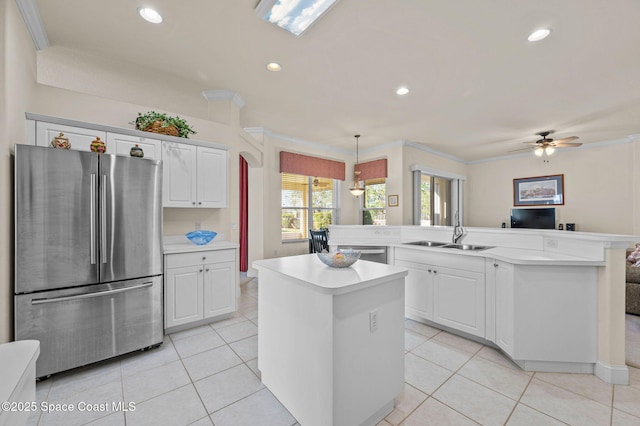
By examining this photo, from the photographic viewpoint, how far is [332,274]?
1637 mm

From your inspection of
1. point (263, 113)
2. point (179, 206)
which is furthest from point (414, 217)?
point (179, 206)

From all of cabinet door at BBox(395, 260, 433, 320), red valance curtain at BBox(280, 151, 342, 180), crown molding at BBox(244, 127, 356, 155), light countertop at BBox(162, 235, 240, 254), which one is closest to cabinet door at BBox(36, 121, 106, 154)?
A: light countertop at BBox(162, 235, 240, 254)

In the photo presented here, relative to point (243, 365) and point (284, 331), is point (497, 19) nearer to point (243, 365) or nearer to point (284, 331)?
point (284, 331)

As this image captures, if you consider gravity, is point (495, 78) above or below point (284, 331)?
above

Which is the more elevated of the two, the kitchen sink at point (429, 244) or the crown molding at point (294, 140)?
the crown molding at point (294, 140)

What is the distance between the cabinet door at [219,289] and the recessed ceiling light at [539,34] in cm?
367

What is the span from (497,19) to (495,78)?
110cm

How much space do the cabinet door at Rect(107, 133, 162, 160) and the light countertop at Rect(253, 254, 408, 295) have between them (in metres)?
1.90

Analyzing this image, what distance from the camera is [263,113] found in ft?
13.6

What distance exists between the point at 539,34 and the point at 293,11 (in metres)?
2.10

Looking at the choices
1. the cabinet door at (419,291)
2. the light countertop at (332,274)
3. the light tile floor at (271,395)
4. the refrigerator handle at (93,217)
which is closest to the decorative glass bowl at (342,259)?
the light countertop at (332,274)

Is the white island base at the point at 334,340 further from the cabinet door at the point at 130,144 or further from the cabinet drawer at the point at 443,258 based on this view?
the cabinet door at the point at 130,144

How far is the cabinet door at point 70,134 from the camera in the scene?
228cm

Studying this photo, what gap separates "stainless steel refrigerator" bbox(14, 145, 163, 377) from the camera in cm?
195
